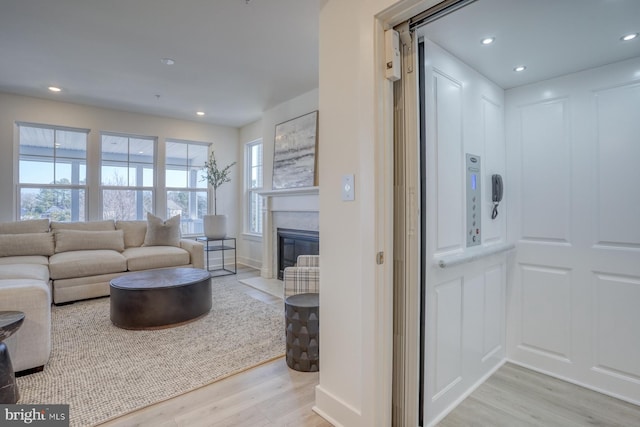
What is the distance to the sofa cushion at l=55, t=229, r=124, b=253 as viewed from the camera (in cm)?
401

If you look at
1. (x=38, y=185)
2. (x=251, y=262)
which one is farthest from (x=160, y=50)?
(x=251, y=262)

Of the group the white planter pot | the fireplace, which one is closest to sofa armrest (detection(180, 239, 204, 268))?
the white planter pot

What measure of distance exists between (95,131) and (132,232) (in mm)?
1633

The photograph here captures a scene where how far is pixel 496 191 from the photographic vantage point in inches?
87.1

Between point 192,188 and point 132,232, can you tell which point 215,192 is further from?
point 132,232

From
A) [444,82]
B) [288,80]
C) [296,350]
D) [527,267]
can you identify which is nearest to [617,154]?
[527,267]

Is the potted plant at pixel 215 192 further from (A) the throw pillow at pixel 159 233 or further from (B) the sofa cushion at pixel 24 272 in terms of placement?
(B) the sofa cushion at pixel 24 272

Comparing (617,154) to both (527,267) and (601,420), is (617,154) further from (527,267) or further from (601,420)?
(601,420)

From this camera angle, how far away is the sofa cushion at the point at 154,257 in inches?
157

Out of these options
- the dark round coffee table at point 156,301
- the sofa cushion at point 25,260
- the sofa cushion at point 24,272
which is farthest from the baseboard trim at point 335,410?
the sofa cushion at point 25,260

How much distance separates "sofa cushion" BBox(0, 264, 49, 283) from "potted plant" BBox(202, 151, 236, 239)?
215 centimetres

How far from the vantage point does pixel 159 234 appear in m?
4.61

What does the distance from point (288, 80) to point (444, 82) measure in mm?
2438

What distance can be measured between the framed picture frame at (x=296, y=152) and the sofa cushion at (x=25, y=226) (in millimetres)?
3021
